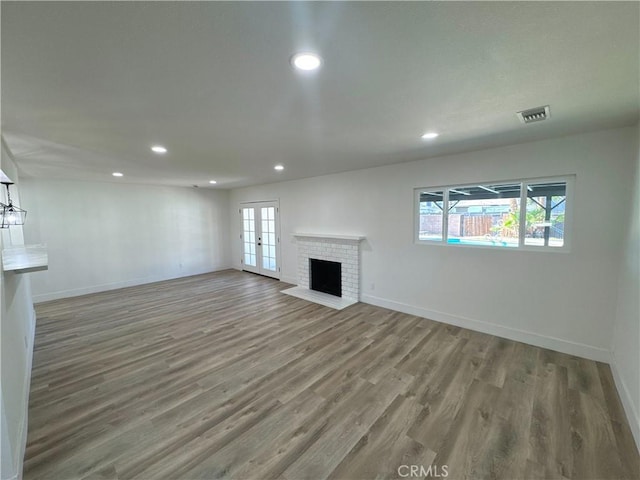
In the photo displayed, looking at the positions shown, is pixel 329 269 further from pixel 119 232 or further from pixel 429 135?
pixel 119 232

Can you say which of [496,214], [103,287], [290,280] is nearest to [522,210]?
[496,214]

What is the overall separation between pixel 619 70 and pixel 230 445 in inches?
138

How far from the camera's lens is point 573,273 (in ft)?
9.91

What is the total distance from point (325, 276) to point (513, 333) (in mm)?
3375

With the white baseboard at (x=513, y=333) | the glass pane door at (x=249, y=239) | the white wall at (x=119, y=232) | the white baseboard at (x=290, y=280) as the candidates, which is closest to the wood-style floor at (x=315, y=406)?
the white baseboard at (x=513, y=333)

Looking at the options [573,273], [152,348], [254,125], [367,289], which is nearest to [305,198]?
[367,289]

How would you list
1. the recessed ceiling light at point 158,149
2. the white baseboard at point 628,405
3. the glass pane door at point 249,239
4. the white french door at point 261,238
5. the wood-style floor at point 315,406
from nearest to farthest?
the wood-style floor at point 315,406 < the white baseboard at point 628,405 < the recessed ceiling light at point 158,149 < the white french door at point 261,238 < the glass pane door at point 249,239

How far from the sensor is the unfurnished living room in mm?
1304

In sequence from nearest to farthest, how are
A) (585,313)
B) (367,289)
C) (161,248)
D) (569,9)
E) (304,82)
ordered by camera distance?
(569,9) → (304,82) → (585,313) → (367,289) → (161,248)

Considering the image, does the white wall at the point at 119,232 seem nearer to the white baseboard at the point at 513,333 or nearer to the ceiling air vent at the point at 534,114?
the white baseboard at the point at 513,333

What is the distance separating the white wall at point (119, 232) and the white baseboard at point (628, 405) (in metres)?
8.16

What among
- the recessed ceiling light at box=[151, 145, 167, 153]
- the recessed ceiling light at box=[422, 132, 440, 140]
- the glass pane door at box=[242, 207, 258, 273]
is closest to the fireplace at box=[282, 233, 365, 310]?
the glass pane door at box=[242, 207, 258, 273]

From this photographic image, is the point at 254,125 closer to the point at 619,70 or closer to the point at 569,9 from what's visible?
→ the point at 569,9

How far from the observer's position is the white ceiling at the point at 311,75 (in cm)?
112
